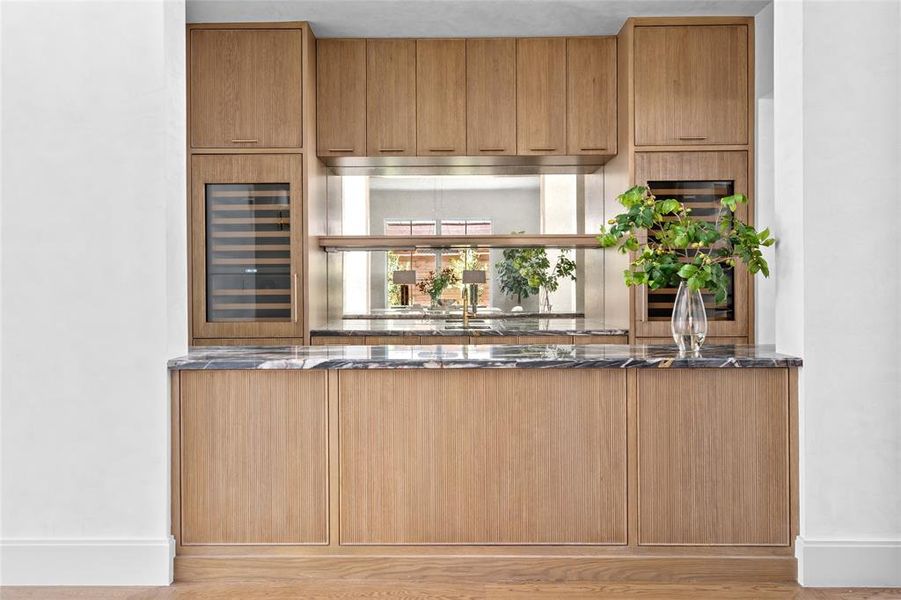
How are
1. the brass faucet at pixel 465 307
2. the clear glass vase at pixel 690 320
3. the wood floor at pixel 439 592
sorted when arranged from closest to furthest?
1. the wood floor at pixel 439 592
2. the clear glass vase at pixel 690 320
3. the brass faucet at pixel 465 307

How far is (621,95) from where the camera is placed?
4.40 m

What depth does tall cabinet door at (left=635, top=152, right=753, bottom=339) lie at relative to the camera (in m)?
4.25

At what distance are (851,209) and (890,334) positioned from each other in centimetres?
44

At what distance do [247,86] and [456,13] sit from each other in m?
1.23

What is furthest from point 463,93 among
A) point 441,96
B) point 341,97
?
point 341,97

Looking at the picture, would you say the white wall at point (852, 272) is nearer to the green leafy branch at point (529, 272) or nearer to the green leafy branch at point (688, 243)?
the green leafy branch at point (688, 243)

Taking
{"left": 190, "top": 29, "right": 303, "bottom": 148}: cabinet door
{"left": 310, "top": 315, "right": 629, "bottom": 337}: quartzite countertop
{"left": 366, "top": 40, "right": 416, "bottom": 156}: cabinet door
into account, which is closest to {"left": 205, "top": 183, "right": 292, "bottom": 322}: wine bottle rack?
{"left": 190, "top": 29, "right": 303, "bottom": 148}: cabinet door

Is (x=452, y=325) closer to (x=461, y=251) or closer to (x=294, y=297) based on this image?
(x=461, y=251)

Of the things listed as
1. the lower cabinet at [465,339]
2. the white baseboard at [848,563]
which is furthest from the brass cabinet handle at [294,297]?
the white baseboard at [848,563]

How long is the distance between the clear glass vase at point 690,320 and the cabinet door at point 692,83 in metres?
1.76

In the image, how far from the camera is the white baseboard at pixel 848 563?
252 cm

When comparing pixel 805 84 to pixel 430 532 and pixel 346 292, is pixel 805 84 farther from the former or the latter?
pixel 346 292

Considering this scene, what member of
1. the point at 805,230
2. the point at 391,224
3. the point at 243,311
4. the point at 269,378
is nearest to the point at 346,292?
the point at 391,224

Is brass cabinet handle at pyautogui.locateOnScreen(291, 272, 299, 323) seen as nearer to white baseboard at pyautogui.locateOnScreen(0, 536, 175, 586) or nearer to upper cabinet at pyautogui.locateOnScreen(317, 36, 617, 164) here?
upper cabinet at pyautogui.locateOnScreen(317, 36, 617, 164)
